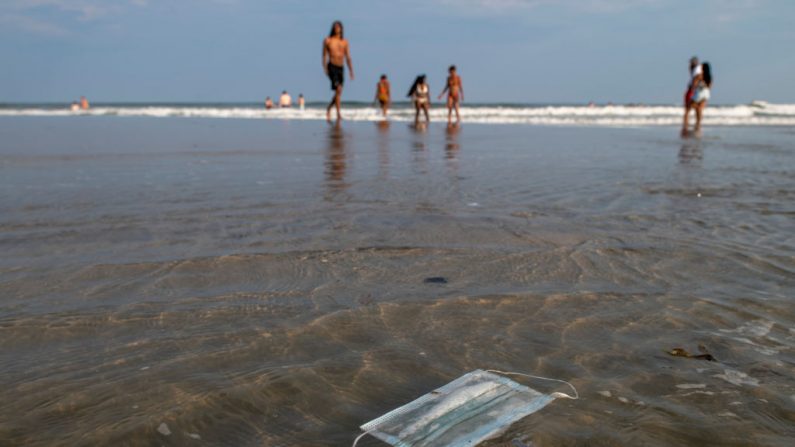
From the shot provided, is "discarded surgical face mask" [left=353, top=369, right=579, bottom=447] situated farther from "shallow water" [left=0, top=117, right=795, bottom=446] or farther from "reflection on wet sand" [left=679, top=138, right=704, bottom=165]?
"reflection on wet sand" [left=679, top=138, right=704, bottom=165]

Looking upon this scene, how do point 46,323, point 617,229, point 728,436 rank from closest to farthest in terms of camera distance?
point 728,436
point 46,323
point 617,229

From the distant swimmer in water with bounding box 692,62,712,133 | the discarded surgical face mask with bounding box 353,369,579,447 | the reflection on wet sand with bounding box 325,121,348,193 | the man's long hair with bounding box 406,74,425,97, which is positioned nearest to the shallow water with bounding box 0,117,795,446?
the discarded surgical face mask with bounding box 353,369,579,447

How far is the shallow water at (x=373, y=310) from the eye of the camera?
146 centimetres

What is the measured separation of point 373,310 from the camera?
2123 mm

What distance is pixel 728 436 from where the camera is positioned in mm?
1389

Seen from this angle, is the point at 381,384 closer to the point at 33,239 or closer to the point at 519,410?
the point at 519,410

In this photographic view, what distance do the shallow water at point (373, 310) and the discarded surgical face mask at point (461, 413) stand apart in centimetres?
4

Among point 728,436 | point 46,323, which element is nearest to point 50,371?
point 46,323

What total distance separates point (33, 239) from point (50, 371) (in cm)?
166

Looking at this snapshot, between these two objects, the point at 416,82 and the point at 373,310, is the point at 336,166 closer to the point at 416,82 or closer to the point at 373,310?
the point at 373,310

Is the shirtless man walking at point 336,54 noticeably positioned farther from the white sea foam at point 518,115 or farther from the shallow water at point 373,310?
the shallow water at point 373,310

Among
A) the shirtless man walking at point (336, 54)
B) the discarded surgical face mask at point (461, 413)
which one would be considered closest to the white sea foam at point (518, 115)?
the shirtless man walking at point (336, 54)

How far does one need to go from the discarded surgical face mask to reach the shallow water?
0.04 metres

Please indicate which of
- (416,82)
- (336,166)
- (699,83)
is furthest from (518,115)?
(336,166)
